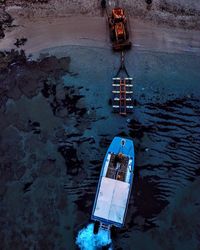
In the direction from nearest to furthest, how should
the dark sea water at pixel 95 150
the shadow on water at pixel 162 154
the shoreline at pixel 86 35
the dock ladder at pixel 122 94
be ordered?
1. the dark sea water at pixel 95 150
2. the shadow on water at pixel 162 154
3. the dock ladder at pixel 122 94
4. the shoreline at pixel 86 35

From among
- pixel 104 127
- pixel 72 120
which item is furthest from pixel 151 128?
pixel 72 120

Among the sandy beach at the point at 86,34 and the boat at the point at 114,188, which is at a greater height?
the sandy beach at the point at 86,34

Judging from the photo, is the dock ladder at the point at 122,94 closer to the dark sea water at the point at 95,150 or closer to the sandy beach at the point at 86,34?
the dark sea water at the point at 95,150

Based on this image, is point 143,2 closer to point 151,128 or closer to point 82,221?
point 151,128

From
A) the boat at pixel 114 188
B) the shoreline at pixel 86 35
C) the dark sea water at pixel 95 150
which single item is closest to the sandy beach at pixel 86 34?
the shoreline at pixel 86 35

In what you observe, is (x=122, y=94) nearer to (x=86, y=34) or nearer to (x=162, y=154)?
(x=162, y=154)

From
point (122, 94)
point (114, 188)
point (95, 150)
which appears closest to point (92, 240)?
point (114, 188)
